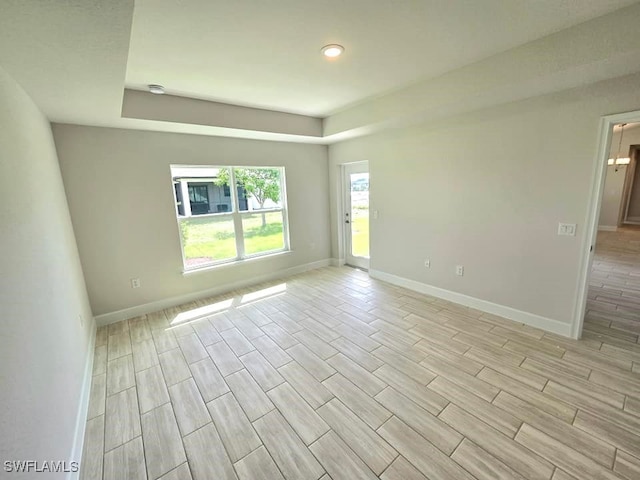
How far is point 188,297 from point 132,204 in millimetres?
1521

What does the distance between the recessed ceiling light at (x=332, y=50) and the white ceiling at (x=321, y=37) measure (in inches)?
2.4

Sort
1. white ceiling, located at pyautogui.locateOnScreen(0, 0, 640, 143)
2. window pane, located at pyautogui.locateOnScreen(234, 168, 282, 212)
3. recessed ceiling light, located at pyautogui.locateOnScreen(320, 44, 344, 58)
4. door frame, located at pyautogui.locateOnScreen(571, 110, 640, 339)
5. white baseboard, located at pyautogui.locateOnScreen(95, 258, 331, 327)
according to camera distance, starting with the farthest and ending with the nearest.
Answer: window pane, located at pyautogui.locateOnScreen(234, 168, 282, 212), white baseboard, located at pyautogui.locateOnScreen(95, 258, 331, 327), door frame, located at pyautogui.locateOnScreen(571, 110, 640, 339), recessed ceiling light, located at pyautogui.locateOnScreen(320, 44, 344, 58), white ceiling, located at pyautogui.locateOnScreen(0, 0, 640, 143)

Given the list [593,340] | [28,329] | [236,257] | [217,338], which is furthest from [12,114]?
[593,340]

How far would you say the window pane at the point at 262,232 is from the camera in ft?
15.1

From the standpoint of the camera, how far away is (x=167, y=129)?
11.2 feet

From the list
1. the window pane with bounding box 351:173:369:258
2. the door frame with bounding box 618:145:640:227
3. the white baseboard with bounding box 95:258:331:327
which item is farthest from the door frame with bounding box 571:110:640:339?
the door frame with bounding box 618:145:640:227

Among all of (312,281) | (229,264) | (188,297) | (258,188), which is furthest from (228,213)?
(312,281)

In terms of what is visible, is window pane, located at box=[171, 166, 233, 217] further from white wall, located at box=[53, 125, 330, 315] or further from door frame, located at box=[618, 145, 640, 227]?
door frame, located at box=[618, 145, 640, 227]

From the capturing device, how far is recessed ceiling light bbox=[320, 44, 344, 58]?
2.12 metres

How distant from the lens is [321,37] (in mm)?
1989

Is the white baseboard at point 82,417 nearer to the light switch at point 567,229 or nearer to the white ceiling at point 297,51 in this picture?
the white ceiling at point 297,51

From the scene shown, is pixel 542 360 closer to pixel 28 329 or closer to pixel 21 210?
pixel 28 329

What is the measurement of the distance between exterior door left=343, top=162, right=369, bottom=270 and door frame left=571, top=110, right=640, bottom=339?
9.62 feet

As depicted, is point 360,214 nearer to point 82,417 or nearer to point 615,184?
point 82,417
